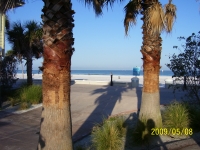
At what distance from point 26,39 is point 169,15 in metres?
10.8

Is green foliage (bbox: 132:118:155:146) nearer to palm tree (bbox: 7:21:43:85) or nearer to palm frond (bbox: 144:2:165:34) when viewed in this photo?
palm frond (bbox: 144:2:165:34)

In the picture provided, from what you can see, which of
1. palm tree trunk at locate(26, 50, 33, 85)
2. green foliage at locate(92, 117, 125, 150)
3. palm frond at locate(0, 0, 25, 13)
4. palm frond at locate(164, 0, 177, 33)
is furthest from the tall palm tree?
palm tree trunk at locate(26, 50, 33, 85)

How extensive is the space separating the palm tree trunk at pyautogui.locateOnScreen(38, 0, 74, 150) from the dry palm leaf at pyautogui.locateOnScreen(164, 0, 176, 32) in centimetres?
352

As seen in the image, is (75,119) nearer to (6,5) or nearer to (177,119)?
(177,119)

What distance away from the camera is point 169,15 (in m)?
6.54

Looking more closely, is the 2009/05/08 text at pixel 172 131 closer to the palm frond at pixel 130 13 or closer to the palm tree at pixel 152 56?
the palm tree at pixel 152 56

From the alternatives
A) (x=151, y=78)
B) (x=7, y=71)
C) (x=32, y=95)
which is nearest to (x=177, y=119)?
(x=151, y=78)

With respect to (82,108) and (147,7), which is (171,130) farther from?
(82,108)

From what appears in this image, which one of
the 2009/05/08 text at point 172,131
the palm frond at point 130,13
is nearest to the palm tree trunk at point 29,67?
the palm frond at point 130,13

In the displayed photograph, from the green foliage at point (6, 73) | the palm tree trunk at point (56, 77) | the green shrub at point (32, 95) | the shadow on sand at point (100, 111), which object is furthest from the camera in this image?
the green foliage at point (6, 73)

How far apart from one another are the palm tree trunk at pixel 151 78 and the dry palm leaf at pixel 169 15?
0.37 meters

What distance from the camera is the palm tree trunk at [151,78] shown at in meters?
6.51

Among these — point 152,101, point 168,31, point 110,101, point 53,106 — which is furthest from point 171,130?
point 110,101

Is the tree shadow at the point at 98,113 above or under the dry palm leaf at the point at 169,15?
under
